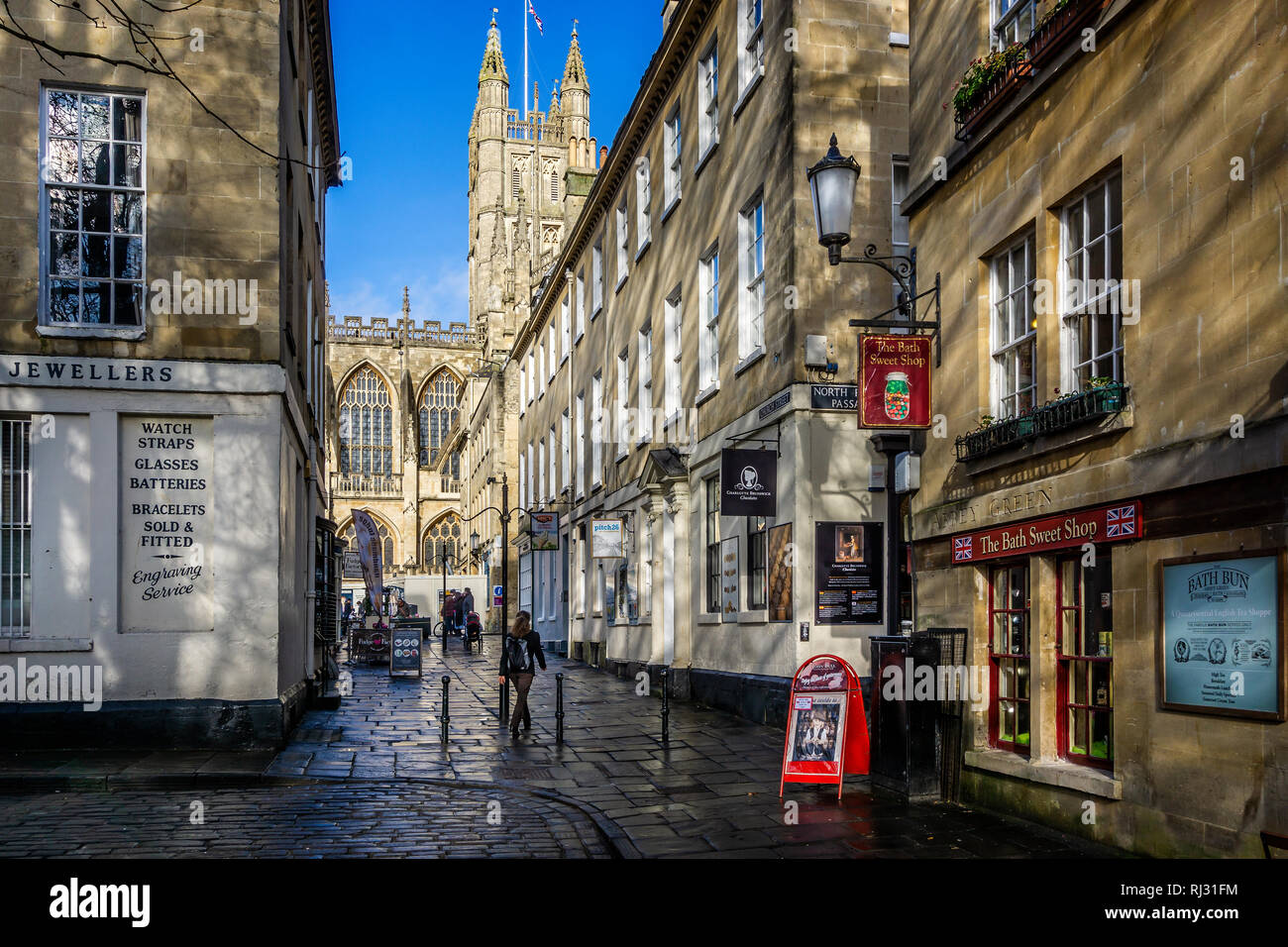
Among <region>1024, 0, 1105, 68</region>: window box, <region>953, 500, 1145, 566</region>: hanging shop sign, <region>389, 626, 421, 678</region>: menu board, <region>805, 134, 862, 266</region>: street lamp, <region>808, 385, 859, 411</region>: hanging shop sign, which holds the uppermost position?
<region>1024, 0, 1105, 68</region>: window box

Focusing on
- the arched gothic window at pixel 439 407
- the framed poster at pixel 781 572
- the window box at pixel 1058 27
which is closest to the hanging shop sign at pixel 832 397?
the framed poster at pixel 781 572

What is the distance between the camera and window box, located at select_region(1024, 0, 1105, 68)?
8.36 metres

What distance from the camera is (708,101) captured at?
19.5 m

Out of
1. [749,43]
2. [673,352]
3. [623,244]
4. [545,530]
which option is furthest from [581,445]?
[749,43]

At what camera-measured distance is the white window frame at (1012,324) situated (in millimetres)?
9594

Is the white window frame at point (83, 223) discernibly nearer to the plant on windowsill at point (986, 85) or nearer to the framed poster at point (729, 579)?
the framed poster at point (729, 579)

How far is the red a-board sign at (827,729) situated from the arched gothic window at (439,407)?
76.3m

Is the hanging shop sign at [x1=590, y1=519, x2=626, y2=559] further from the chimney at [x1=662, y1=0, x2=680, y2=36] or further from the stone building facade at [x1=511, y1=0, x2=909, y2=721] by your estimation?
the chimney at [x1=662, y1=0, x2=680, y2=36]

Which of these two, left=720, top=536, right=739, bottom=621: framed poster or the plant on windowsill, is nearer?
the plant on windowsill

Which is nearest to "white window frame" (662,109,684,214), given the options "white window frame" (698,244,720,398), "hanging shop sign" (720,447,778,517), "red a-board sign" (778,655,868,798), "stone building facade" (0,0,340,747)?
"white window frame" (698,244,720,398)

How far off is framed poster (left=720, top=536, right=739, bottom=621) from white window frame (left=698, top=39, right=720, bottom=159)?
6.35 metres
